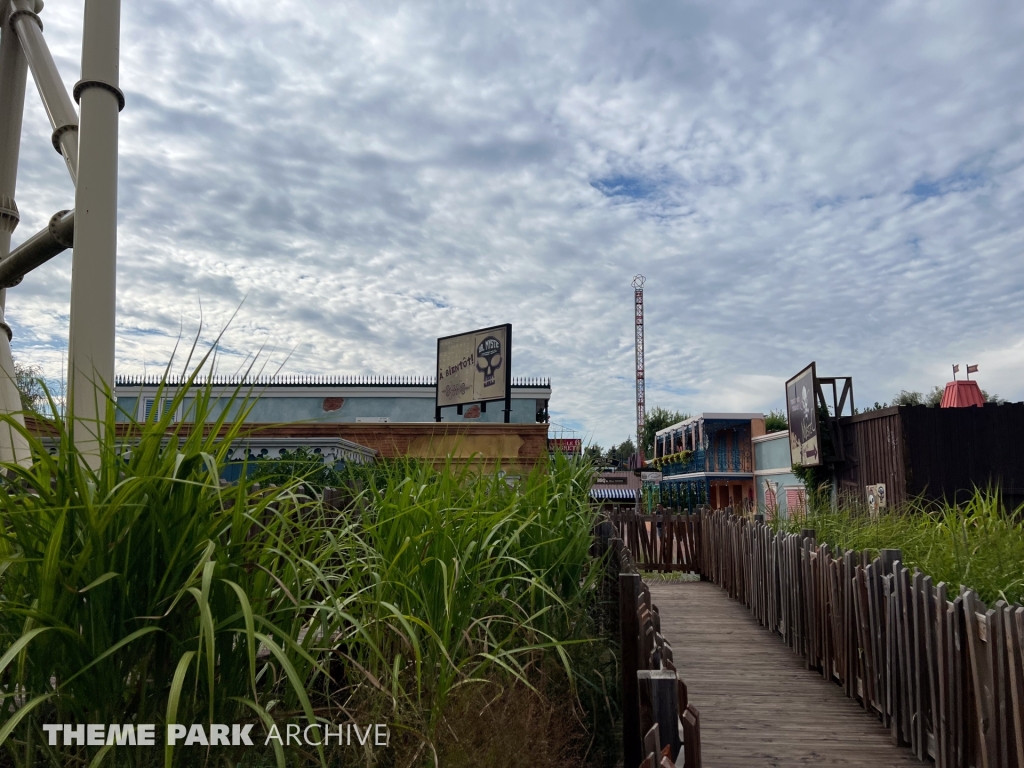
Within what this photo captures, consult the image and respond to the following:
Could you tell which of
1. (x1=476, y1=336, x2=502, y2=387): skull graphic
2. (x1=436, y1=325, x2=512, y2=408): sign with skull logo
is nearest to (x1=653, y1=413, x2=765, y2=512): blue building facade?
(x1=436, y1=325, x2=512, y2=408): sign with skull logo

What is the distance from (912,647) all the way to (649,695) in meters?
2.96

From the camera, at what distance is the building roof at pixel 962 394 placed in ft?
53.7

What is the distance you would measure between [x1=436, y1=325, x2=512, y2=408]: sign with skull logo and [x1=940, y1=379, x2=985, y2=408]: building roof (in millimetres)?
10650

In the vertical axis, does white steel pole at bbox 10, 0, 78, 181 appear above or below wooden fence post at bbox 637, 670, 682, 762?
above

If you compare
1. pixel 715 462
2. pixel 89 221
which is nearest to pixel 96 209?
pixel 89 221

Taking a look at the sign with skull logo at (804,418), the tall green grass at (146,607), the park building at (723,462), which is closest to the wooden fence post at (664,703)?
the tall green grass at (146,607)

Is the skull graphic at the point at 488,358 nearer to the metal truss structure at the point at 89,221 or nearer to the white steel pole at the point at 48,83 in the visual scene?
the white steel pole at the point at 48,83

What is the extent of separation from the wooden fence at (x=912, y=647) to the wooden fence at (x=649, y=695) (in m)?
1.76

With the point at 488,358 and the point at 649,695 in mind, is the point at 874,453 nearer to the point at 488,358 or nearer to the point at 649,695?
the point at 488,358

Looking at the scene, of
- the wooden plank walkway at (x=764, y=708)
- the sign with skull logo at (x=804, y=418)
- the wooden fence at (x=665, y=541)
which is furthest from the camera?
the sign with skull logo at (x=804, y=418)

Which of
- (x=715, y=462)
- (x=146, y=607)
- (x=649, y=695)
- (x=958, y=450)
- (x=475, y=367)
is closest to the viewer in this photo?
(x=146, y=607)

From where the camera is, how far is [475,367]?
59.6ft

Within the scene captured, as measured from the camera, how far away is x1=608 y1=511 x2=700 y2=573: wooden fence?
12.5m

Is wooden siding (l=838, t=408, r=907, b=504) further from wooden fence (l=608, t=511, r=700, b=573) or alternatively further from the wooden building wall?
wooden fence (l=608, t=511, r=700, b=573)
